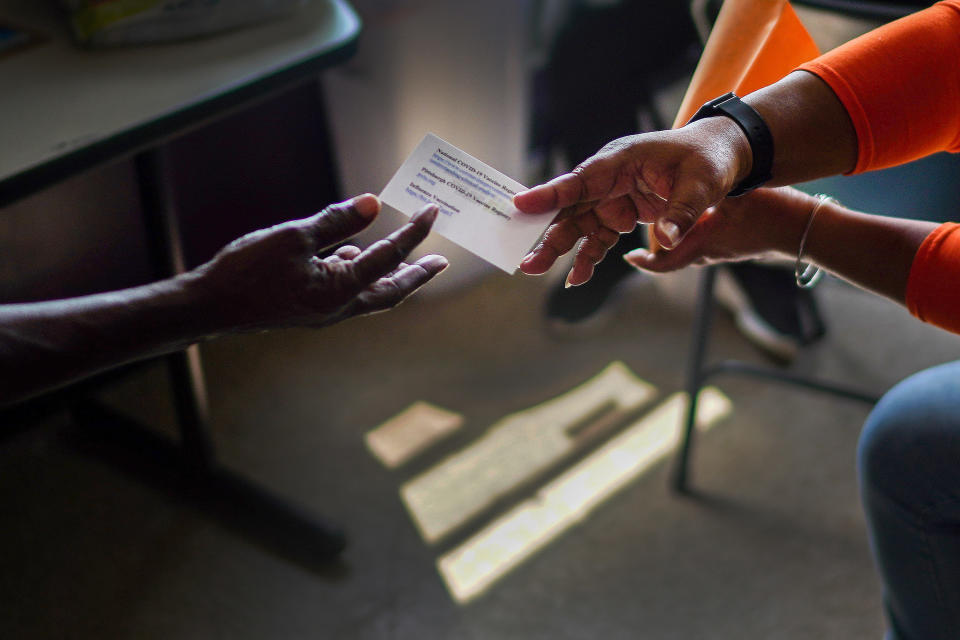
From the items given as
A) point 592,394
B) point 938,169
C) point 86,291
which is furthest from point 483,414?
point 938,169

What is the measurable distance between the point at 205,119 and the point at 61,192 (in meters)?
0.77

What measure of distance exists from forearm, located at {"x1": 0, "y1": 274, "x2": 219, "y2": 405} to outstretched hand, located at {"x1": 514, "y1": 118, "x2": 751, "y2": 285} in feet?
1.07

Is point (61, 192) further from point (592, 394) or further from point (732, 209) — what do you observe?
point (732, 209)

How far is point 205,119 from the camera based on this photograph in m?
1.12

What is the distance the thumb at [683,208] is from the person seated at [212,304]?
8.7 inches

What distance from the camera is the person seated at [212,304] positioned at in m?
0.81

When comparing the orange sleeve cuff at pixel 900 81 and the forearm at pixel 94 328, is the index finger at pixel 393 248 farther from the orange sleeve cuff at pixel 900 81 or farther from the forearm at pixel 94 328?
the orange sleeve cuff at pixel 900 81

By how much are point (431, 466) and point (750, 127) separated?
0.98m

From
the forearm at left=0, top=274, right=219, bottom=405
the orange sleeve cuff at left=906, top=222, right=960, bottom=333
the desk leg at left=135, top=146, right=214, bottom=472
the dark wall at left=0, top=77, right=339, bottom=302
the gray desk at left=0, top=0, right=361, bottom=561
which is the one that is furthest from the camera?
the dark wall at left=0, top=77, right=339, bottom=302

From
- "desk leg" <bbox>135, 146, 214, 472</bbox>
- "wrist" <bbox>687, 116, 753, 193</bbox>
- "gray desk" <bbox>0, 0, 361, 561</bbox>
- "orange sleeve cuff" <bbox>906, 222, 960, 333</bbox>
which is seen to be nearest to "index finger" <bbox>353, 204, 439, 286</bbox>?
"wrist" <bbox>687, 116, 753, 193</bbox>

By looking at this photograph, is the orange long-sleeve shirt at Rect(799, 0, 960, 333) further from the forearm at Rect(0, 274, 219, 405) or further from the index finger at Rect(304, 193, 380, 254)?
the forearm at Rect(0, 274, 219, 405)

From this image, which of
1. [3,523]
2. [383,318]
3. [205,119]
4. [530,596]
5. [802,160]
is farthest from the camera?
[383,318]

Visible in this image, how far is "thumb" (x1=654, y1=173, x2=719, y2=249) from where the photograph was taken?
83 centimetres

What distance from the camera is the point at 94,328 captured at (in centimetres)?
81
